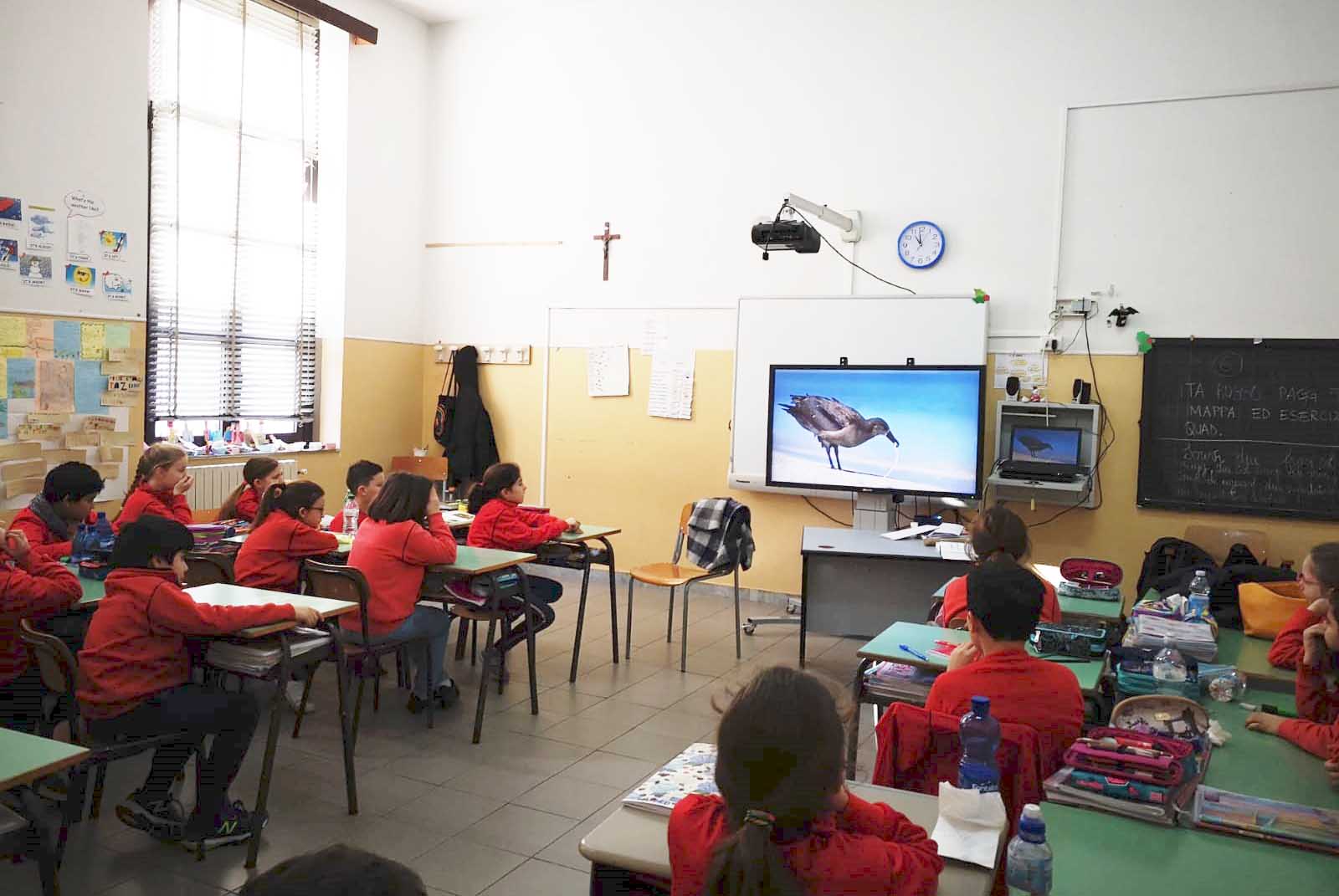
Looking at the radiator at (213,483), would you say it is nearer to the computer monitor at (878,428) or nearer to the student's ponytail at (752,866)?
the computer monitor at (878,428)

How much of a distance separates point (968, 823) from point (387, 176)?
702 cm

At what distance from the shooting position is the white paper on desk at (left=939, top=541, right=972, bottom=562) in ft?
16.5

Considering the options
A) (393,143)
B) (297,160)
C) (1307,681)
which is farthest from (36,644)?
(393,143)

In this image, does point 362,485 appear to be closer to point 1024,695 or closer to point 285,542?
point 285,542

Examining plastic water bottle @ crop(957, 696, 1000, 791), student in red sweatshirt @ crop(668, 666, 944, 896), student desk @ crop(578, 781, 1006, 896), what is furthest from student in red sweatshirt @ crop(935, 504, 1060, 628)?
student in red sweatshirt @ crop(668, 666, 944, 896)

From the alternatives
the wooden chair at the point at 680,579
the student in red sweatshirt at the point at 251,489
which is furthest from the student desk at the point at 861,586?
the student in red sweatshirt at the point at 251,489

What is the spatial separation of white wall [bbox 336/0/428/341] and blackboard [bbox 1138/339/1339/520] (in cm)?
532

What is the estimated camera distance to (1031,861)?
5.33ft

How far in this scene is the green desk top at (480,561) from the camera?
422 cm

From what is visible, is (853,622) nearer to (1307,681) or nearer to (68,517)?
(1307,681)

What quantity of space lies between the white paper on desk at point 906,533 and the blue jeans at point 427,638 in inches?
97.7

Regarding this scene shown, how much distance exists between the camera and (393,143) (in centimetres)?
776

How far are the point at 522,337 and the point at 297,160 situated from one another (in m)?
2.00

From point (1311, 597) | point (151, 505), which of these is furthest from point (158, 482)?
point (1311, 597)
